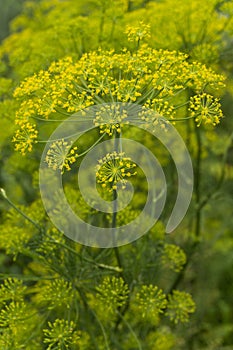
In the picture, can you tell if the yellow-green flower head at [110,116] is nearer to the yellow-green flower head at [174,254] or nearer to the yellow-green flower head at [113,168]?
the yellow-green flower head at [113,168]

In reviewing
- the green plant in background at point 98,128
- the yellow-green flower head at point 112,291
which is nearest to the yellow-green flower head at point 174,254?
the green plant in background at point 98,128

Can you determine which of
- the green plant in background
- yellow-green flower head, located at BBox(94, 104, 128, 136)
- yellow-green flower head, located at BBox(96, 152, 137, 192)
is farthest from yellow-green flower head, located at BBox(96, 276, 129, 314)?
yellow-green flower head, located at BBox(94, 104, 128, 136)

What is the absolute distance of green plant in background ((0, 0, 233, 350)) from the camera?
1725 millimetres

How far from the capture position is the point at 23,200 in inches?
117

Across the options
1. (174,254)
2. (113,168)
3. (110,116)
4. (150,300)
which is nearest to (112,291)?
(150,300)

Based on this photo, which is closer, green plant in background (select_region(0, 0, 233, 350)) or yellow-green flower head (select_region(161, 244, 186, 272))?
green plant in background (select_region(0, 0, 233, 350))

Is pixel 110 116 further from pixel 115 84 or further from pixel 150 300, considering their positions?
pixel 150 300

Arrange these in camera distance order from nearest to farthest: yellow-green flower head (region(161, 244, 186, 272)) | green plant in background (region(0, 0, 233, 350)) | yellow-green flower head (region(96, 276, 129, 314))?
green plant in background (region(0, 0, 233, 350)), yellow-green flower head (region(96, 276, 129, 314)), yellow-green flower head (region(161, 244, 186, 272))

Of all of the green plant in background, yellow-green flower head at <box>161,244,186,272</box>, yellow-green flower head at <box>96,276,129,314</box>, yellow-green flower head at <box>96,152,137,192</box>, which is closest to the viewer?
yellow-green flower head at <box>96,152,137,192</box>

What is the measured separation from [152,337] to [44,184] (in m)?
0.99

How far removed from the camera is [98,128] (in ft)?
6.91

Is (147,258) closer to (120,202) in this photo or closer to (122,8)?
(120,202)

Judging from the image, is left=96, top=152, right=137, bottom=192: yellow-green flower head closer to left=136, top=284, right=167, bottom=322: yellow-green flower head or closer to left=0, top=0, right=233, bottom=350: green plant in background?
left=0, top=0, right=233, bottom=350: green plant in background

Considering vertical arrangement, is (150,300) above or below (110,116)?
below
